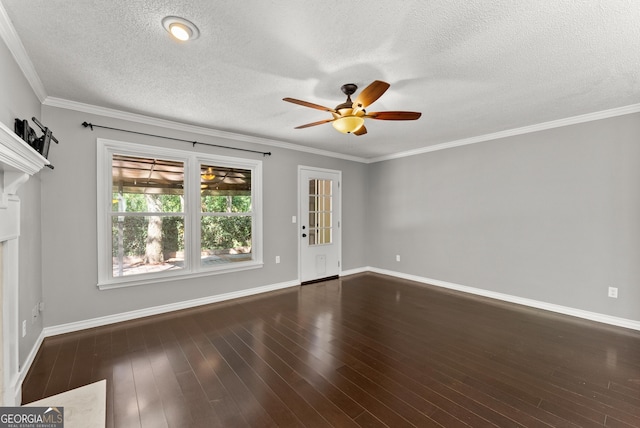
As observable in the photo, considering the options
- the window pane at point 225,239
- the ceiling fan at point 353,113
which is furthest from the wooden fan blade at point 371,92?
the window pane at point 225,239

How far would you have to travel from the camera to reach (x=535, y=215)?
151 inches

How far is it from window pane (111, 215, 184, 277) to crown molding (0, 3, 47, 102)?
143 cm

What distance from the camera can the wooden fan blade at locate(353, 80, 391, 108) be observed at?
2016 mm

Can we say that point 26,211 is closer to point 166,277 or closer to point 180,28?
point 166,277

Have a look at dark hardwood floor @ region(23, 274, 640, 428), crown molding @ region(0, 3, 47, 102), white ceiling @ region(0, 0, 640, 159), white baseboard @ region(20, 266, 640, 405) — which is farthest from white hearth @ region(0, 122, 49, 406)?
white ceiling @ region(0, 0, 640, 159)

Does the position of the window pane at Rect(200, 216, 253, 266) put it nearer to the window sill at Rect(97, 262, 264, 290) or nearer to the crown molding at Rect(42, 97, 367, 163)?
the window sill at Rect(97, 262, 264, 290)

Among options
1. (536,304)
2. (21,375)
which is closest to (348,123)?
(21,375)

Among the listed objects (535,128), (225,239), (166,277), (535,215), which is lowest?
(166,277)

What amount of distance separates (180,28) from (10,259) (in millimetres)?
1867

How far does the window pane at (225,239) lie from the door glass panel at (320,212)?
1.23 meters

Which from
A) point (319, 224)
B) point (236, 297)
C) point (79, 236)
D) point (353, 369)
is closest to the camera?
point (353, 369)

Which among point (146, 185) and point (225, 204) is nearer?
point (146, 185)

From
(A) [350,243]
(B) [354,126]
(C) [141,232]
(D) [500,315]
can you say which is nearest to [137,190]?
(C) [141,232]

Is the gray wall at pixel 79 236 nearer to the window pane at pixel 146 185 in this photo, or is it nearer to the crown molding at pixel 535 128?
the window pane at pixel 146 185
